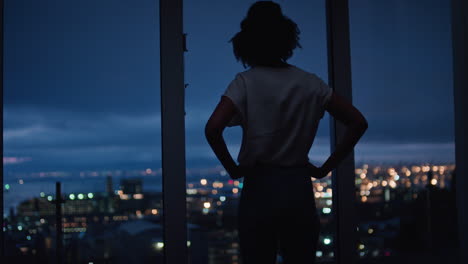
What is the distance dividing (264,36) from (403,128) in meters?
2.05

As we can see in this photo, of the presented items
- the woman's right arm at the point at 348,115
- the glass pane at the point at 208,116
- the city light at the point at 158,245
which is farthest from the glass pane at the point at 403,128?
the woman's right arm at the point at 348,115

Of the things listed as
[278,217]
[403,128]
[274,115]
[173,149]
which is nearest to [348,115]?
[274,115]

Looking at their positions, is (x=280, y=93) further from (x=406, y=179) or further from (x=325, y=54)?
(x=406, y=179)

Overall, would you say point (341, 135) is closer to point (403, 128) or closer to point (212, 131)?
point (403, 128)

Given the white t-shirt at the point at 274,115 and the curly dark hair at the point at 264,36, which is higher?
the curly dark hair at the point at 264,36

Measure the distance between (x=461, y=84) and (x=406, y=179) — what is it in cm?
86

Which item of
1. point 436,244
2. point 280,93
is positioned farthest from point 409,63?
point 280,93

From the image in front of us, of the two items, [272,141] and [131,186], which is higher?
[272,141]

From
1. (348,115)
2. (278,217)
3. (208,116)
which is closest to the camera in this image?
(278,217)

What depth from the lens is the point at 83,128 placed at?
247cm

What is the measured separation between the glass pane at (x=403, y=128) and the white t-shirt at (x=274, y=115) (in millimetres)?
1462

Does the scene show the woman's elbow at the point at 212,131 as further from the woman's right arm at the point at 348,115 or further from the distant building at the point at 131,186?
the distant building at the point at 131,186

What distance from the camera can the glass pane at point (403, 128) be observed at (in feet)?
9.02

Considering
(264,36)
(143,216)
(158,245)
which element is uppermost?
(264,36)
